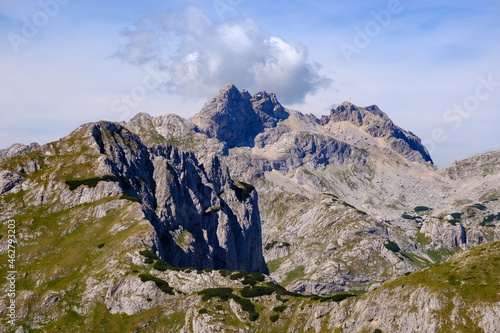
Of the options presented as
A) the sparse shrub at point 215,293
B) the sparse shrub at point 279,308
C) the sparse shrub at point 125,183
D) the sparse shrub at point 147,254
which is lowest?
the sparse shrub at point 279,308

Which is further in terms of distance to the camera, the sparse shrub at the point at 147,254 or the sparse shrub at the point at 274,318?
the sparse shrub at the point at 147,254

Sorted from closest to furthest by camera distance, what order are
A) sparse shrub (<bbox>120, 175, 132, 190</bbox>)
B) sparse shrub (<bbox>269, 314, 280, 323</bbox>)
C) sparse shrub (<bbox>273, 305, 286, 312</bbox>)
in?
sparse shrub (<bbox>269, 314, 280, 323</bbox>)
sparse shrub (<bbox>273, 305, 286, 312</bbox>)
sparse shrub (<bbox>120, 175, 132, 190</bbox>)

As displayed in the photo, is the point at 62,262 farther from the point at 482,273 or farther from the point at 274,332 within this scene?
the point at 482,273

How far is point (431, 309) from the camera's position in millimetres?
100000

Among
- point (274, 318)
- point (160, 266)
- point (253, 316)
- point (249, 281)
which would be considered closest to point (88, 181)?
point (160, 266)

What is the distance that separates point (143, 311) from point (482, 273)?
82.9m

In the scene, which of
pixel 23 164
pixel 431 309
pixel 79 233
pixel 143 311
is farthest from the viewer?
pixel 23 164

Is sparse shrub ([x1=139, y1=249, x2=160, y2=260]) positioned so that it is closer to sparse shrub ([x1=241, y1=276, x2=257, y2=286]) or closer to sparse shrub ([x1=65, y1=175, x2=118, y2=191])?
sparse shrub ([x1=241, y1=276, x2=257, y2=286])

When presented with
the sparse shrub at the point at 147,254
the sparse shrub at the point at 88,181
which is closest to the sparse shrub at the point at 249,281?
the sparse shrub at the point at 147,254

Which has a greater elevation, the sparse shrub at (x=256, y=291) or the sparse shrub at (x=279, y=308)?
the sparse shrub at (x=256, y=291)

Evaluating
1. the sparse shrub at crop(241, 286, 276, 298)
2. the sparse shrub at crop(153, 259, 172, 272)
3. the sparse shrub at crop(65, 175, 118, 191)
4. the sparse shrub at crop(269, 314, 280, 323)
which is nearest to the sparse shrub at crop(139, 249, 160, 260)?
the sparse shrub at crop(153, 259, 172, 272)

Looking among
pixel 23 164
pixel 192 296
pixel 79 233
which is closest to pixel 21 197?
pixel 23 164

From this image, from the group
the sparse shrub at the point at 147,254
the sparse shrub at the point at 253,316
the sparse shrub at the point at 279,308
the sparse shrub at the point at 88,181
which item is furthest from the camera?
the sparse shrub at the point at 88,181

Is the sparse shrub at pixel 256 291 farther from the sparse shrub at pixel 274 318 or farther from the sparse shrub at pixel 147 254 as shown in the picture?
the sparse shrub at pixel 147 254
